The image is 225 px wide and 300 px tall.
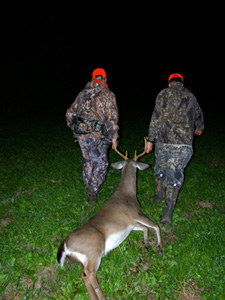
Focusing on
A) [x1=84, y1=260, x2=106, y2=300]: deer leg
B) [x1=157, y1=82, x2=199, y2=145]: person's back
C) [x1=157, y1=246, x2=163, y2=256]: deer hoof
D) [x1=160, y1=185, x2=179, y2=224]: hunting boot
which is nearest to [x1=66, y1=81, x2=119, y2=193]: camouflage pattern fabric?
[x1=157, y1=82, x2=199, y2=145]: person's back

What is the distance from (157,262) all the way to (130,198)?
1.15m

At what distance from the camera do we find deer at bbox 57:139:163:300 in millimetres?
3367

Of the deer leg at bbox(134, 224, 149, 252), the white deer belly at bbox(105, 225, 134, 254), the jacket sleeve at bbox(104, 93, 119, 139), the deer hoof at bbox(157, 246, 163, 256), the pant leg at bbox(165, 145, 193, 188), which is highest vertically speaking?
the jacket sleeve at bbox(104, 93, 119, 139)

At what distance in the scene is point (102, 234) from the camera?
3.65m

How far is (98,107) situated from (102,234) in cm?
235

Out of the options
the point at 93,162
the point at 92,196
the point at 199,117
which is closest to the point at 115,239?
the point at 92,196

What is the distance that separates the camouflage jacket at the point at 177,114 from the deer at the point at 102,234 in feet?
3.86

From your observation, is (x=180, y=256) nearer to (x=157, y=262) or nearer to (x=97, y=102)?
(x=157, y=262)

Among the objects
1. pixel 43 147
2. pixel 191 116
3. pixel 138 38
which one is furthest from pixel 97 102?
pixel 138 38

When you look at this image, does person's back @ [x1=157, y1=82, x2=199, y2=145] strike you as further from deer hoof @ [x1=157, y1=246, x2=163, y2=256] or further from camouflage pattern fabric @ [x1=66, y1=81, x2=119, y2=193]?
deer hoof @ [x1=157, y1=246, x2=163, y2=256]

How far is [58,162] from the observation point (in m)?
7.67

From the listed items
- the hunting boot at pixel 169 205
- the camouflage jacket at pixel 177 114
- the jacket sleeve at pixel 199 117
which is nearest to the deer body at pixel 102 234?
the hunting boot at pixel 169 205

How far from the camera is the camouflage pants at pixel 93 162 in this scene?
199 inches

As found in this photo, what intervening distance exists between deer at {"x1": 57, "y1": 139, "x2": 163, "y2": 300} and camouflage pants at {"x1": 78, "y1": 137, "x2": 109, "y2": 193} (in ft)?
2.02
